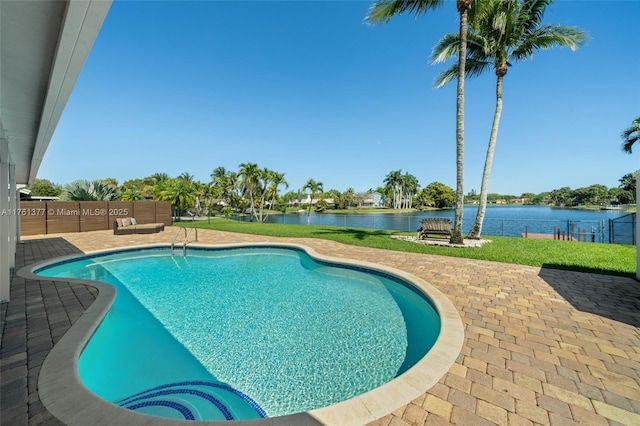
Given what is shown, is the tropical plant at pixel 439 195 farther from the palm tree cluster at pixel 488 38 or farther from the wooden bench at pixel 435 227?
the wooden bench at pixel 435 227

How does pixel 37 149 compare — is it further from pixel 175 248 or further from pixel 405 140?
pixel 405 140

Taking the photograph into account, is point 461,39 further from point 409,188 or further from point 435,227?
point 409,188

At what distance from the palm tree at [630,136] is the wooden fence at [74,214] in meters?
30.6

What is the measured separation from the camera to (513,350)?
265cm

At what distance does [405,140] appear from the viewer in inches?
1107

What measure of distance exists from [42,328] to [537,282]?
315 inches

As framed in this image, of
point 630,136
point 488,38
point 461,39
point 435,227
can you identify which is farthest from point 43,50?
point 630,136

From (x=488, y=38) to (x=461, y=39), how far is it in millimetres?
2546

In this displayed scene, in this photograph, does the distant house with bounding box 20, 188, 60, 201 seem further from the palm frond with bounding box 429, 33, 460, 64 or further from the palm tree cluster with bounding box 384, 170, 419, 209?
the palm tree cluster with bounding box 384, 170, 419, 209

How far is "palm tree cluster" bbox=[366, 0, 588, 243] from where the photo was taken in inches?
350

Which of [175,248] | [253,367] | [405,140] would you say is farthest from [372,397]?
[405,140]

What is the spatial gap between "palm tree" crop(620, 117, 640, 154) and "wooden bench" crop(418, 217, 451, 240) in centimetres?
1448

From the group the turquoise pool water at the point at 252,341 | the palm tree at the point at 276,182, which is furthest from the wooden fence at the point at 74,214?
the palm tree at the point at 276,182

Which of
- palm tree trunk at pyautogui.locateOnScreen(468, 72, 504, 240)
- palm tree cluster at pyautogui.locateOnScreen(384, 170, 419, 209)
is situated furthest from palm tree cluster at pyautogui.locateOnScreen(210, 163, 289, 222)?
palm tree cluster at pyautogui.locateOnScreen(384, 170, 419, 209)
